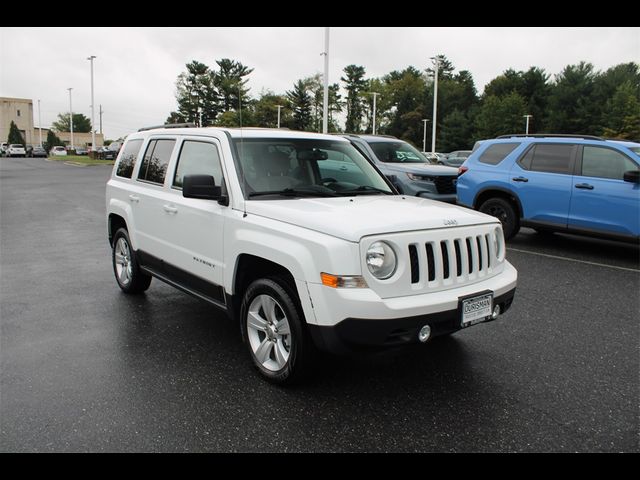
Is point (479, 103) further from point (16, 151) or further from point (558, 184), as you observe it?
point (558, 184)

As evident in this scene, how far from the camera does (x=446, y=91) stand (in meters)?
102

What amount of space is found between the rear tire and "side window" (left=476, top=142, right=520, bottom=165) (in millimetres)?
720

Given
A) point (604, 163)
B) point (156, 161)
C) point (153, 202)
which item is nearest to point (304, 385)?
point (153, 202)

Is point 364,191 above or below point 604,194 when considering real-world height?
above

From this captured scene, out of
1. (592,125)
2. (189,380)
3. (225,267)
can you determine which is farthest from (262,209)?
(592,125)

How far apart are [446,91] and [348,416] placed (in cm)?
10531

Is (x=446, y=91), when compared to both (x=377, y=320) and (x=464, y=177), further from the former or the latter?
(x=377, y=320)

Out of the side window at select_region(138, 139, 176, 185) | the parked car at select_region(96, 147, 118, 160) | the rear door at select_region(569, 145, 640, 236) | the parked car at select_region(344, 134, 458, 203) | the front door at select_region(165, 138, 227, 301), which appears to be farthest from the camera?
the parked car at select_region(96, 147, 118, 160)

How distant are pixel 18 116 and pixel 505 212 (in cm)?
11942

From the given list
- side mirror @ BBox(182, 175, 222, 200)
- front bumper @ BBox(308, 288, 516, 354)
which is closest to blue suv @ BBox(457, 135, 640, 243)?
front bumper @ BBox(308, 288, 516, 354)

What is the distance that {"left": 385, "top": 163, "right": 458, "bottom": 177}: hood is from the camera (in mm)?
11453

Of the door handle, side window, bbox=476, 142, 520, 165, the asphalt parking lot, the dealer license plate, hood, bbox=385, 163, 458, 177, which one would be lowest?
the asphalt parking lot

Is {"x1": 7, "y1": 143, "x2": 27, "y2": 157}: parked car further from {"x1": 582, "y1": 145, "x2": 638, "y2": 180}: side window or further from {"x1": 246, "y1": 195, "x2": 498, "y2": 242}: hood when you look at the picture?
{"x1": 246, "y1": 195, "x2": 498, "y2": 242}: hood

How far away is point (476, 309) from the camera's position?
3.85 meters
